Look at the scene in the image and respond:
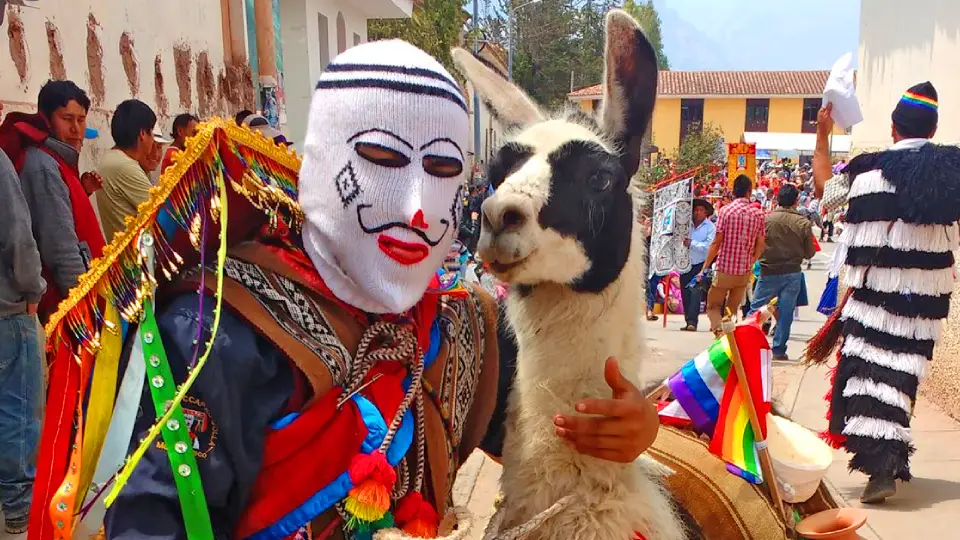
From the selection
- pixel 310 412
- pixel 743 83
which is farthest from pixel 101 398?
pixel 743 83

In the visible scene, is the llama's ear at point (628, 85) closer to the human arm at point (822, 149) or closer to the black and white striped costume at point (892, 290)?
the human arm at point (822, 149)

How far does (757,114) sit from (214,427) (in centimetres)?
4766

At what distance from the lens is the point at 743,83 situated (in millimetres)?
44844

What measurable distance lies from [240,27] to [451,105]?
23.9ft

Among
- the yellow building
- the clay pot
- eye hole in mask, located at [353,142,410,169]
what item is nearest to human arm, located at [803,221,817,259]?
the clay pot

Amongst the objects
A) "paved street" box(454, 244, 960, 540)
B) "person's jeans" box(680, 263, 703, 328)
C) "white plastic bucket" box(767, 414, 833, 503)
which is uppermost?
"white plastic bucket" box(767, 414, 833, 503)

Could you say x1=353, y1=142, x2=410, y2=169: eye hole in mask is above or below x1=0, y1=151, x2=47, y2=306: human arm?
above

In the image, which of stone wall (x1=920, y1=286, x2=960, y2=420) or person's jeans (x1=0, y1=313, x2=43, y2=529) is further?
stone wall (x1=920, y1=286, x2=960, y2=420)

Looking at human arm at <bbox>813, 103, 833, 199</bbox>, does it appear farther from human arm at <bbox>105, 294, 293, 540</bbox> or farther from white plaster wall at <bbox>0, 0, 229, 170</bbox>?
white plaster wall at <bbox>0, 0, 229, 170</bbox>

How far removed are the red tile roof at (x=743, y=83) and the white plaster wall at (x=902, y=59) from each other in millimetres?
37085

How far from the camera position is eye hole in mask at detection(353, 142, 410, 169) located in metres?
1.21

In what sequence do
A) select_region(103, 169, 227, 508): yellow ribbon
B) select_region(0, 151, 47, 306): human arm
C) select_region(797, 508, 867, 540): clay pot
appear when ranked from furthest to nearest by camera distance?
select_region(0, 151, 47, 306): human arm → select_region(797, 508, 867, 540): clay pot → select_region(103, 169, 227, 508): yellow ribbon

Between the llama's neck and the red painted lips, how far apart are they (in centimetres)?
37

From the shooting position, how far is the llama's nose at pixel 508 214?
4.46 ft
